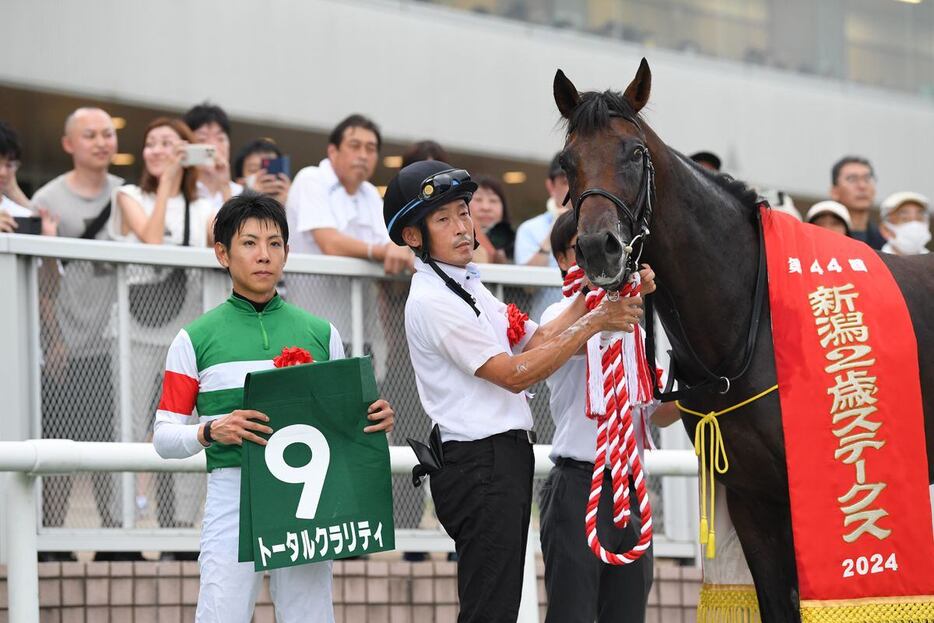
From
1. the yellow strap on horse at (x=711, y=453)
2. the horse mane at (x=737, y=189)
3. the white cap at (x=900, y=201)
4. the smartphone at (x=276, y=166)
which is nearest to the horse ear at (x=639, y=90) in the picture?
the horse mane at (x=737, y=189)

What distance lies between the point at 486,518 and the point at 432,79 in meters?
9.47

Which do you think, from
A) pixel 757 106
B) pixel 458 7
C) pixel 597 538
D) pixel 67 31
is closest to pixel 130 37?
pixel 67 31

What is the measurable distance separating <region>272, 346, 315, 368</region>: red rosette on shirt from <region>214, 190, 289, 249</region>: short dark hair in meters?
0.40

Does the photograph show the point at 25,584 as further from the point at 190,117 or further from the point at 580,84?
the point at 580,84

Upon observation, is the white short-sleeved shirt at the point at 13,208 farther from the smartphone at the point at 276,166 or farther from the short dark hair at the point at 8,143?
the smartphone at the point at 276,166

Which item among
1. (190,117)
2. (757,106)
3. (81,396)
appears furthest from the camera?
Result: (757,106)

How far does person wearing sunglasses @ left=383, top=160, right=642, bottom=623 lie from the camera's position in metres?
4.07

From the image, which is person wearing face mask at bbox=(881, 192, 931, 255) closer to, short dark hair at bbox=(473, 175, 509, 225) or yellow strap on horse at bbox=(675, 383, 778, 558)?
short dark hair at bbox=(473, 175, 509, 225)

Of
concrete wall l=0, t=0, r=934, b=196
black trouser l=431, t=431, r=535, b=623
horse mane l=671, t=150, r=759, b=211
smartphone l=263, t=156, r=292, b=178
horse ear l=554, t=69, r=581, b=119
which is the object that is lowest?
black trouser l=431, t=431, r=535, b=623

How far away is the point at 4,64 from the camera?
1059 centimetres

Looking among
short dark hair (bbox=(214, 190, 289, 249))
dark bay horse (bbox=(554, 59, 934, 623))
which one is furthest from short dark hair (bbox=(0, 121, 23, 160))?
dark bay horse (bbox=(554, 59, 934, 623))

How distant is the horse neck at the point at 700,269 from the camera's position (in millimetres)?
4539

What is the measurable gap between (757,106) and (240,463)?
39.9 feet

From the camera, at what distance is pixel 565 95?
4457mm
